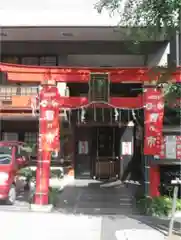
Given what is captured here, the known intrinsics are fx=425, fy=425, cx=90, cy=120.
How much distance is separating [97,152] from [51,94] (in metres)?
8.65

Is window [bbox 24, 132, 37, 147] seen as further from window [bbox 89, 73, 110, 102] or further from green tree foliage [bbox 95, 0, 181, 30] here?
green tree foliage [bbox 95, 0, 181, 30]

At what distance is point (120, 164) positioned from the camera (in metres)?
20.0

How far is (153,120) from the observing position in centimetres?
1187

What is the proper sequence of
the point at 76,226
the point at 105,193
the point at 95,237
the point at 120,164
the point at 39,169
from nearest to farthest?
1. the point at 95,237
2. the point at 76,226
3. the point at 39,169
4. the point at 105,193
5. the point at 120,164

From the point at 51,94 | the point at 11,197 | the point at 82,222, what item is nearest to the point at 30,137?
the point at 11,197

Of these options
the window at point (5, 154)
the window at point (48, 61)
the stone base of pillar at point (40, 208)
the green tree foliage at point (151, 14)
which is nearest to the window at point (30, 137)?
the window at point (48, 61)

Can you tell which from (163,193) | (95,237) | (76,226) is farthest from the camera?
(163,193)

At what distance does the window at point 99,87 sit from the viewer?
1193cm

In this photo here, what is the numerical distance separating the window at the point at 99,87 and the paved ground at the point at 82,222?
10.4 ft

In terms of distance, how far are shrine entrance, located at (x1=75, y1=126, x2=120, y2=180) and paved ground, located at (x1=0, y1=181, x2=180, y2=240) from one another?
5.48 meters

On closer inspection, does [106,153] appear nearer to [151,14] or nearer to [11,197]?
[11,197]

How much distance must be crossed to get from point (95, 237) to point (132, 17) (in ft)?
14.7

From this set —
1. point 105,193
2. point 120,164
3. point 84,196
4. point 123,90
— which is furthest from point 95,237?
point 123,90

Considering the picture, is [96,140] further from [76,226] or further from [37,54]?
[76,226]
